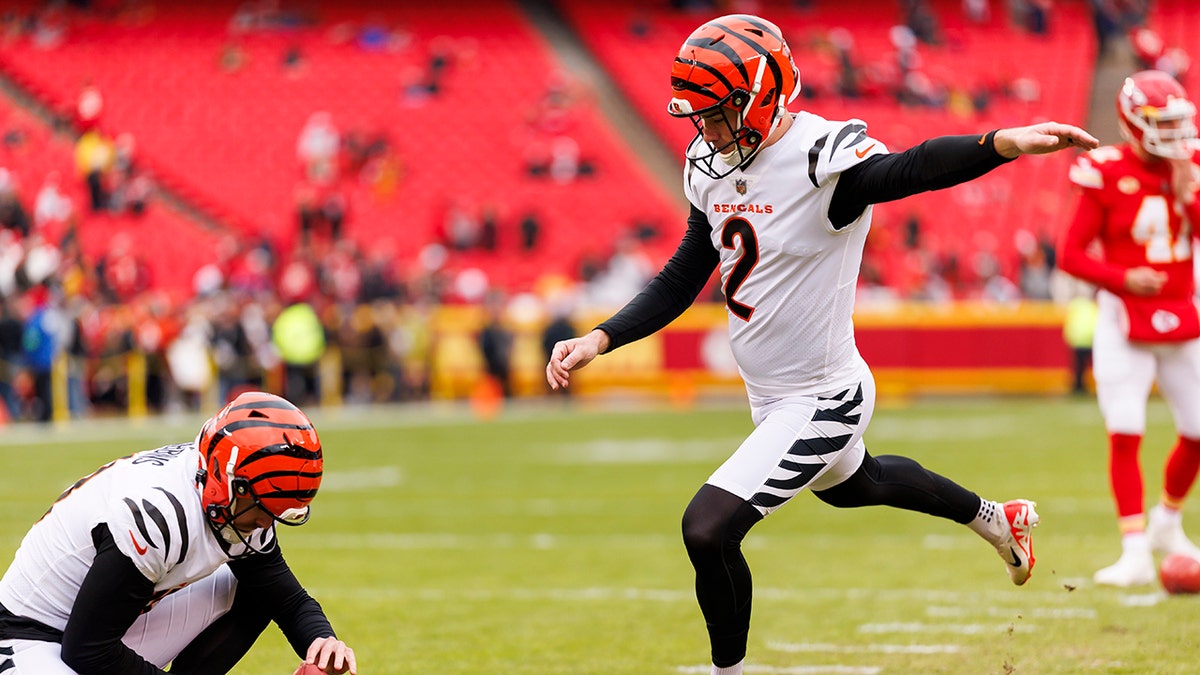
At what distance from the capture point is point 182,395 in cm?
2092

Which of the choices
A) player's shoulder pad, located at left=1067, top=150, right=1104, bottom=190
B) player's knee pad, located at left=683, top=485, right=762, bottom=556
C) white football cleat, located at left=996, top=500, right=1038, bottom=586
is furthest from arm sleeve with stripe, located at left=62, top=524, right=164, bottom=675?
player's shoulder pad, located at left=1067, top=150, right=1104, bottom=190

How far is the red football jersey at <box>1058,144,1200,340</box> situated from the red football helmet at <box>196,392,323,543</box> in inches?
159

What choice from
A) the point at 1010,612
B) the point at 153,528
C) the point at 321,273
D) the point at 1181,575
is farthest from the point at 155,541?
the point at 321,273

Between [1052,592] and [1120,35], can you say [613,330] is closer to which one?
[1052,592]

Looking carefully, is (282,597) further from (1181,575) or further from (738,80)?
(1181,575)

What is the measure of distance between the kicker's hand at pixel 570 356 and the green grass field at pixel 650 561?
146 centimetres

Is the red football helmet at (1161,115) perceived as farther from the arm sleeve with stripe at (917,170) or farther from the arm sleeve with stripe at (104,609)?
the arm sleeve with stripe at (104,609)

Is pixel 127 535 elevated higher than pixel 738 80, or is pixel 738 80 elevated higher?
pixel 738 80

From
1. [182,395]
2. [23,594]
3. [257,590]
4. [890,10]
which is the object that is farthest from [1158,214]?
[890,10]

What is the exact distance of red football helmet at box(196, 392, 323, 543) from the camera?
4.20 metres

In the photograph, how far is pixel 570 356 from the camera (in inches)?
193

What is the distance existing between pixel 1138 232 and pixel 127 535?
15.5ft

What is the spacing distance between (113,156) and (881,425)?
14.6 m

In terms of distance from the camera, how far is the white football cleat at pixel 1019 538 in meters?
5.58
